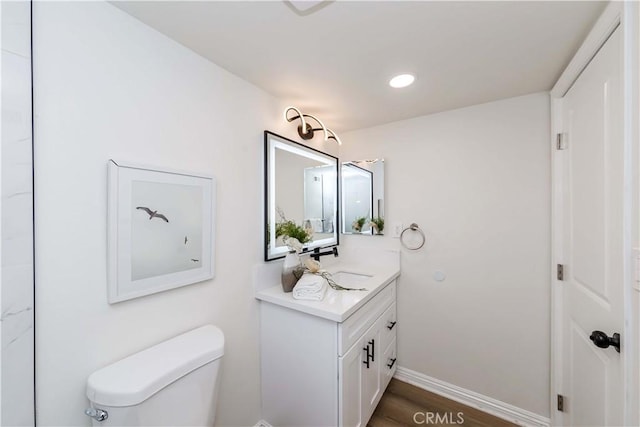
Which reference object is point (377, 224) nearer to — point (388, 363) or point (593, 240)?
point (388, 363)

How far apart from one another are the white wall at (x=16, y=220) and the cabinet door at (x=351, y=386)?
1118 millimetres

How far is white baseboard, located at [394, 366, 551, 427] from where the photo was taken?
1581mm

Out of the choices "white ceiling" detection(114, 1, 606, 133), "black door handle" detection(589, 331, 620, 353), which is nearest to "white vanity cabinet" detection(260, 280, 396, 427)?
"black door handle" detection(589, 331, 620, 353)

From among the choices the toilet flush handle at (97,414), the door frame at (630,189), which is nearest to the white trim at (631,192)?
the door frame at (630,189)

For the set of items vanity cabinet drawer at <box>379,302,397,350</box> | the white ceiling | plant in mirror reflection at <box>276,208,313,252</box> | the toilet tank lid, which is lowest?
vanity cabinet drawer at <box>379,302,397,350</box>

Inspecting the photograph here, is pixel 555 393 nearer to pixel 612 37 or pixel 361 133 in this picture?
pixel 612 37

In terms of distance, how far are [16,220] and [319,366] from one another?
1281mm

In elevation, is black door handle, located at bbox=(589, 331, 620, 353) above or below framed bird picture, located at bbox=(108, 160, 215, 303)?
below

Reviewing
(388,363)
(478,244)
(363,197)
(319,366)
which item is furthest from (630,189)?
(388,363)

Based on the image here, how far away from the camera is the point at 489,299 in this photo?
1703 mm

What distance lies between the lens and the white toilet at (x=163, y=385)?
0.80m

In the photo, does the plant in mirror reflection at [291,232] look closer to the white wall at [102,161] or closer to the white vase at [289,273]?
the white vase at [289,273]

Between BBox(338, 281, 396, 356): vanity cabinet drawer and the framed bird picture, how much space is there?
2.37 feet

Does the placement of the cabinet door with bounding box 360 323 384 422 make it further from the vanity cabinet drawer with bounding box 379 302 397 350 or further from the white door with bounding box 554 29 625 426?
the white door with bounding box 554 29 625 426
